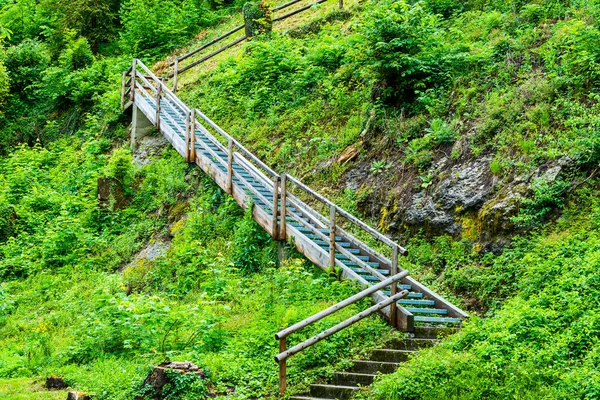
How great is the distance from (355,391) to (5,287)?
422 inches

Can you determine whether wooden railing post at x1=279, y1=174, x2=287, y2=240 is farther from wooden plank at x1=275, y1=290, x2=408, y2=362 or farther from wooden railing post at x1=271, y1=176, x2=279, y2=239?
wooden plank at x1=275, y1=290, x2=408, y2=362

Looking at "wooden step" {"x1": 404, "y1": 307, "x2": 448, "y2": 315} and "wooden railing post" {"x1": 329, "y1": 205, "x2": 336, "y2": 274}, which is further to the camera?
"wooden railing post" {"x1": 329, "y1": 205, "x2": 336, "y2": 274}

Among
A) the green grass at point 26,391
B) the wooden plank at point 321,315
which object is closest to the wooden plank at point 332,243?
the wooden plank at point 321,315

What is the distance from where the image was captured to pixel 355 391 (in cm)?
780

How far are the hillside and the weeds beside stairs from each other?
28 centimetres

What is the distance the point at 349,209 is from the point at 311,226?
138cm

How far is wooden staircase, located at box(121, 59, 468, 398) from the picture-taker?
9.60 metres

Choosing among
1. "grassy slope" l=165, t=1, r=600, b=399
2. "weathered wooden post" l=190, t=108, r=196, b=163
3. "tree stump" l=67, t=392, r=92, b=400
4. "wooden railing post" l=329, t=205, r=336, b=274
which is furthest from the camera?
"weathered wooden post" l=190, t=108, r=196, b=163

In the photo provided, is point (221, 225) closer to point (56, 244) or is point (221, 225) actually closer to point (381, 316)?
point (56, 244)

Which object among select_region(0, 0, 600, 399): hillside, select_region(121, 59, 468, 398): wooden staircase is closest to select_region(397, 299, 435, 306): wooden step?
select_region(121, 59, 468, 398): wooden staircase

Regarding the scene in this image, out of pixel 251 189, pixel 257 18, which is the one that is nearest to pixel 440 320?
pixel 251 189

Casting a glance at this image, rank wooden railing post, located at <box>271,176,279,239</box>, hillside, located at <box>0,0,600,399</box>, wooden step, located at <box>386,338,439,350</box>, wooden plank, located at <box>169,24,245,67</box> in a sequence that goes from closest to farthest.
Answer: hillside, located at <box>0,0,600,399</box>
wooden step, located at <box>386,338,439,350</box>
wooden railing post, located at <box>271,176,279,239</box>
wooden plank, located at <box>169,24,245,67</box>

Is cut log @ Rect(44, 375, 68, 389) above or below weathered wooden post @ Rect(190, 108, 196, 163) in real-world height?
below

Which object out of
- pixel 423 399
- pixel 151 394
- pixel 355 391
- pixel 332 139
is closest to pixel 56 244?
pixel 332 139
